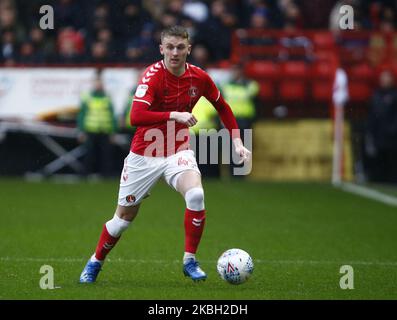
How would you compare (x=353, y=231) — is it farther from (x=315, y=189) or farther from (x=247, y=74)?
(x=247, y=74)

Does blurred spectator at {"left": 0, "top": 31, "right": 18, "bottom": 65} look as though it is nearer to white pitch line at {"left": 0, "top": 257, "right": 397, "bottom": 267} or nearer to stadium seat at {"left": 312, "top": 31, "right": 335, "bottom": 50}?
stadium seat at {"left": 312, "top": 31, "right": 335, "bottom": 50}

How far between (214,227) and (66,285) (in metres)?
4.78

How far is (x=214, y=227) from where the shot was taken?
42.3 ft

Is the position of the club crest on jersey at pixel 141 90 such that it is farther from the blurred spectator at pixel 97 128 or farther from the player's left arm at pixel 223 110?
the blurred spectator at pixel 97 128

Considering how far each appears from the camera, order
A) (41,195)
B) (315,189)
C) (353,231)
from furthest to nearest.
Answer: (315,189) → (41,195) → (353,231)

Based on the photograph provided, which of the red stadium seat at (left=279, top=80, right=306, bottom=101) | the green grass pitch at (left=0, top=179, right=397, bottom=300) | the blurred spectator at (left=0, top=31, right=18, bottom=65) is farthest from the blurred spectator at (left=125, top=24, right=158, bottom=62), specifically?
the green grass pitch at (left=0, top=179, right=397, bottom=300)

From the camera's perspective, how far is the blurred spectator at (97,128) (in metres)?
19.5

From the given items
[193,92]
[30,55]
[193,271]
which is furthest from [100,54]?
[193,271]

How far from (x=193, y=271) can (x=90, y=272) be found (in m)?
0.83

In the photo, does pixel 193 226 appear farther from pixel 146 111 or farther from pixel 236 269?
pixel 146 111

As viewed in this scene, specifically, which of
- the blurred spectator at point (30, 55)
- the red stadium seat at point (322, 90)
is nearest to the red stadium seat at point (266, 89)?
the red stadium seat at point (322, 90)

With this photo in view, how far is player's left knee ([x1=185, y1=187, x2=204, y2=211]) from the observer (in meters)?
8.30
